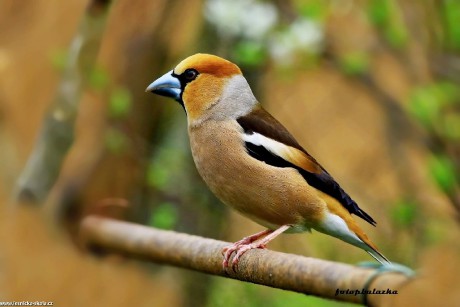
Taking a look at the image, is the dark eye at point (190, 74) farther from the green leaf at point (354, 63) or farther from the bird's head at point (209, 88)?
the green leaf at point (354, 63)

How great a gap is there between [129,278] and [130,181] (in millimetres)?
523

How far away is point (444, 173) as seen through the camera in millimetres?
3092

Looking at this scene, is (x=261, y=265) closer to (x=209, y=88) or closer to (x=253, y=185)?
(x=253, y=185)

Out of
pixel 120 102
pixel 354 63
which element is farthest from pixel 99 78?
pixel 354 63

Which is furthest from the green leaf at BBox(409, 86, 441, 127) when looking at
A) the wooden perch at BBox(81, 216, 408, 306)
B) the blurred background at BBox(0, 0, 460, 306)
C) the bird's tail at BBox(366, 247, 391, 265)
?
the bird's tail at BBox(366, 247, 391, 265)

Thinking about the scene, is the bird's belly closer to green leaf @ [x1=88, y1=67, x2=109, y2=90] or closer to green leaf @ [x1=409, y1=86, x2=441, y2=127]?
green leaf @ [x1=88, y1=67, x2=109, y2=90]

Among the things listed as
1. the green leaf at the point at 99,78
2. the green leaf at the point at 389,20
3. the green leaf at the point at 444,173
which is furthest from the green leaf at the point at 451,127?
the green leaf at the point at 99,78

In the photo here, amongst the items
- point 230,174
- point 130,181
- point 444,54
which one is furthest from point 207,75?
point 444,54

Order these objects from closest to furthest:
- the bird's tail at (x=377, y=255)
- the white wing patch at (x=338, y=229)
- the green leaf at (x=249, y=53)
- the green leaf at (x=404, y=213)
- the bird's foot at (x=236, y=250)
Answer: the bird's tail at (x=377, y=255) → the white wing patch at (x=338, y=229) → the bird's foot at (x=236, y=250) → the green leaf at (x=249, y=53) → the green leaf at (x=404, y=213)

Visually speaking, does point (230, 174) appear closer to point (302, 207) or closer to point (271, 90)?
→ point (302, 207)

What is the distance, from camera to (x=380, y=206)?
173 inches

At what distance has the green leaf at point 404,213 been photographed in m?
3.67

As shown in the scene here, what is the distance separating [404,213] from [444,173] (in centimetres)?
60

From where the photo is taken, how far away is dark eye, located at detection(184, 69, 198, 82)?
5.61 ft
